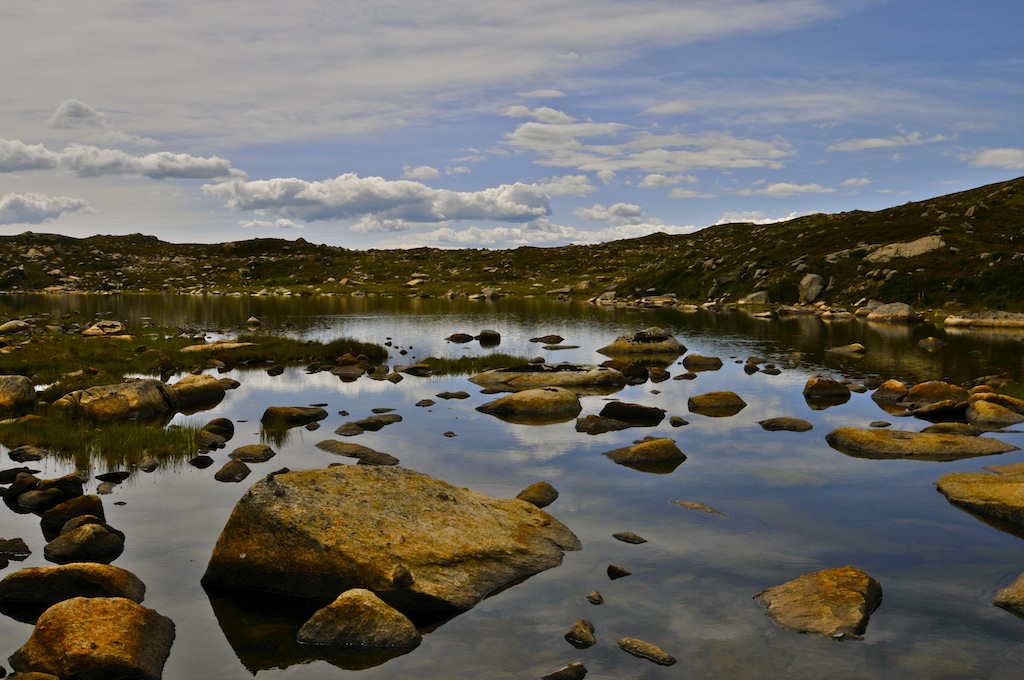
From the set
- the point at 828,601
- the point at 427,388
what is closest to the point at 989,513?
the point at 828,601

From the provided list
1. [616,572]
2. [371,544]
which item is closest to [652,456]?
[616,572]

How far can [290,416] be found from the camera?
2652 cm

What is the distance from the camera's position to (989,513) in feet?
54.9

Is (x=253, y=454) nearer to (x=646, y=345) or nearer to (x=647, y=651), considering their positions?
(x=647, y=651)

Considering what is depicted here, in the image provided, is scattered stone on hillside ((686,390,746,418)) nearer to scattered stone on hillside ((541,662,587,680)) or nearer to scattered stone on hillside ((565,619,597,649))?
scattered stone on hillside ((565,619,597,649))

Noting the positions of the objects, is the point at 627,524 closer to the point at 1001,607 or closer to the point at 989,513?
the point at 1001,607

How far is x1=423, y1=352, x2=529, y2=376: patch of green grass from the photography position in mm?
39000

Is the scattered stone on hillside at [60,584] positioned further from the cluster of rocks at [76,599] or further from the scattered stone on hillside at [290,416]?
the scattered stone on hillside at [290,416]

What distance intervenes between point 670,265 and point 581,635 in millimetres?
102739

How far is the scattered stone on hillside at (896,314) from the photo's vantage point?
66.1m

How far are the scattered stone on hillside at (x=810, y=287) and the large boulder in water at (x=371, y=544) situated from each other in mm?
74871

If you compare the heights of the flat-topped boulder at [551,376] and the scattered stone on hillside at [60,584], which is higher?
the flat-topped boulder at [551,376]

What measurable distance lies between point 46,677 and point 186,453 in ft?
43.0

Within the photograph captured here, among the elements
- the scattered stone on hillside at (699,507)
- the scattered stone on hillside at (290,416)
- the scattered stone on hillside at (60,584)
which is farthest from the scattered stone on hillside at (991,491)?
the scattered stone on hillside at (290,416)
